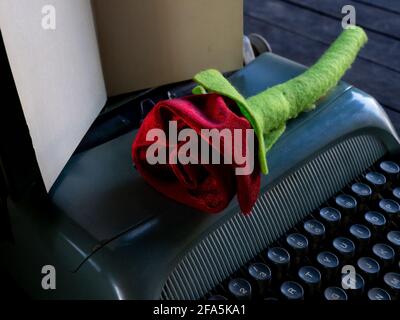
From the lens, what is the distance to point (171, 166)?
66 centimetres

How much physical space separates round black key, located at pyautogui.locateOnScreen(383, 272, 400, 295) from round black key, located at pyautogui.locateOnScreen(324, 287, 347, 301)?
65 mm

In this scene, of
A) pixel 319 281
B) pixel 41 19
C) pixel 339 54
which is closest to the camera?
pixel 41 19

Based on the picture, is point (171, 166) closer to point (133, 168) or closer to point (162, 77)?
point (133, 168)

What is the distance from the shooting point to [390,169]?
0.89m

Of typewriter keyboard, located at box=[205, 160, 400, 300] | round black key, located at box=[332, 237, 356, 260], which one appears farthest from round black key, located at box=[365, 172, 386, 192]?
round black key, located at box=[332, 237, 356, 260]

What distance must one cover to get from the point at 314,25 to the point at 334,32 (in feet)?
0.18

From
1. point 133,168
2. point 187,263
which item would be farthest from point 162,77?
point 187,263

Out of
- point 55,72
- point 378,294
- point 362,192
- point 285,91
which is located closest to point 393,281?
point 378,294

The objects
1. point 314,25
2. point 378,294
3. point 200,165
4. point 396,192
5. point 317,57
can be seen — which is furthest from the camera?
point 314,25

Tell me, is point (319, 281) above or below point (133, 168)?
below

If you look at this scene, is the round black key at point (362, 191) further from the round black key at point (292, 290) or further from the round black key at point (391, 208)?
the round black key at point (292, 290)

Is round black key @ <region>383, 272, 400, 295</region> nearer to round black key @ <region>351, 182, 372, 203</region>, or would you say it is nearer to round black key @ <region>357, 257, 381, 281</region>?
round black key @ <region>357, 257, 381, 281</region>

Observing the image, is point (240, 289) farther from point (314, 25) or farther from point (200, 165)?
point (314, 25)

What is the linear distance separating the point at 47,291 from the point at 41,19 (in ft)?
1.03
